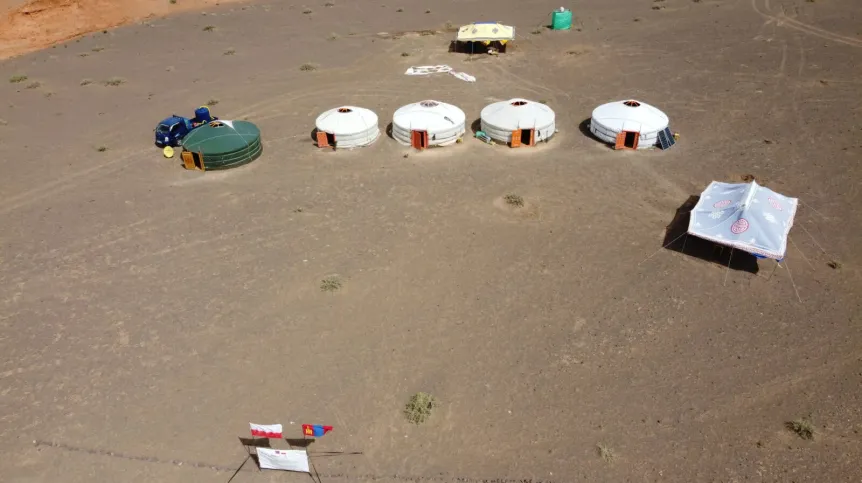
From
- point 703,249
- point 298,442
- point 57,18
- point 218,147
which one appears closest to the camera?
point 298,442

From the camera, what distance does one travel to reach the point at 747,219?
22734mm

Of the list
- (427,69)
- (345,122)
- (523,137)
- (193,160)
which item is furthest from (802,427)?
(427,69)

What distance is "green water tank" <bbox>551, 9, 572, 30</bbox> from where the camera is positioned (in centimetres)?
4931

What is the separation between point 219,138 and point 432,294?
1637cm

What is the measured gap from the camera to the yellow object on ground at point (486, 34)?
43812 millimetres

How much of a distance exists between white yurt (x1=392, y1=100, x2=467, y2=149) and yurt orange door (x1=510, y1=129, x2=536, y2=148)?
10.3ft

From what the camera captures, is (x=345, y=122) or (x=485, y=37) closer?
(x=345, y=122)

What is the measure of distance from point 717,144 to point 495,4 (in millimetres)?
32488

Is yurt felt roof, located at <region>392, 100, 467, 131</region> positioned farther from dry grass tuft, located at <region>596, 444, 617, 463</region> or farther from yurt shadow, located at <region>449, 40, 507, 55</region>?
dry grass tuft, located at <region>596, 444, 617, 463</region>

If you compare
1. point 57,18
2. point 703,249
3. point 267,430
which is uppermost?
point 57,18

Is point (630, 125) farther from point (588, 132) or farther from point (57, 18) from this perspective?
point (57, 18)

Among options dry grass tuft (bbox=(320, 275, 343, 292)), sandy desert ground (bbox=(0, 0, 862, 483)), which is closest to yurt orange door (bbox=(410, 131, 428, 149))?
sandy desert ground (bbox=(0, 0, 862, 483))

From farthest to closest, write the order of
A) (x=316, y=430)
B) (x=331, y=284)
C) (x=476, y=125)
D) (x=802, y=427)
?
1. (x=476, y=125)
2. (x=331, y=284)
3. (x=802, y=427)
4. (x=316, y=430)

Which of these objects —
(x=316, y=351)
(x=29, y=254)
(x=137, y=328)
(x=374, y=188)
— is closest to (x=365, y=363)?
(x=316, y=351)
